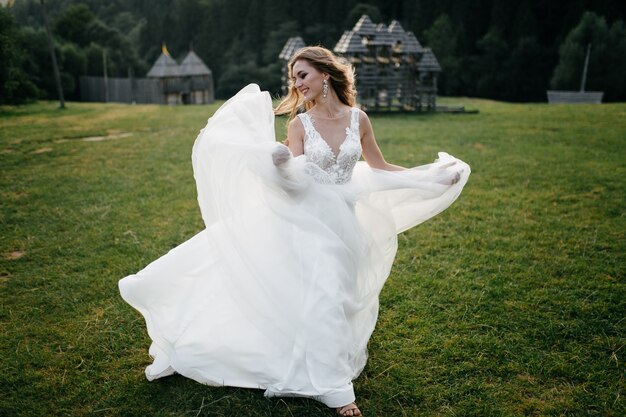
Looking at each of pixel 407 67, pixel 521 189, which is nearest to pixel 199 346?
pixel 521 189

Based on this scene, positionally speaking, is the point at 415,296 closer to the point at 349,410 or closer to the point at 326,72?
the point at 349,410

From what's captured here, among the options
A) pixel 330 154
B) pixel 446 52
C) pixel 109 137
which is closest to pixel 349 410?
pixel 330 154

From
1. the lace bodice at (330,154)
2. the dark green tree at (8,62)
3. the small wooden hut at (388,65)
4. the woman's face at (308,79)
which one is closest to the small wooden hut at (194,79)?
the dark green tree at (8,62)

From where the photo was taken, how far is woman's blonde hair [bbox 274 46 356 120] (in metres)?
3.68

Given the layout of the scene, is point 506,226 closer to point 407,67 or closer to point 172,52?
point 407,67

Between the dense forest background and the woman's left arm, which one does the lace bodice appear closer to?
the woman's left arm

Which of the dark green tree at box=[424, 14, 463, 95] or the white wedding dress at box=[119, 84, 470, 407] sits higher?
the dark green tree at box=[424, 14, 463, 95]

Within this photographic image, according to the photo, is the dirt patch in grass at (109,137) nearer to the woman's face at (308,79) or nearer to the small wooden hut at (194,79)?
the woman's face at (308,79)

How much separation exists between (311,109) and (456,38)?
4638 centimetres

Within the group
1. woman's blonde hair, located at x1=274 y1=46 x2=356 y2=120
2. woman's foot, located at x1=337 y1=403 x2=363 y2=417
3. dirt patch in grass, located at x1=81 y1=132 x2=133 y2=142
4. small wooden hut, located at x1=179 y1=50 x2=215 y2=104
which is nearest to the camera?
woman's foot, located at x1=337 y1=403 x2=363 y2=417

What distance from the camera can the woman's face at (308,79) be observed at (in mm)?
3684

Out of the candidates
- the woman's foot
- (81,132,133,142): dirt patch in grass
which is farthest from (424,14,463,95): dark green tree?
the woman's foot

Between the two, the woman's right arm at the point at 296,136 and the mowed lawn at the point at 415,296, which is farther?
the woman's right arm at the point at 296,136

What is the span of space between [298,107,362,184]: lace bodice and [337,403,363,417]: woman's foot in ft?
5.30
